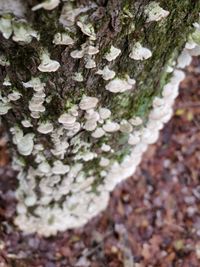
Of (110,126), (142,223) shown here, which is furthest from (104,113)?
(142,223)

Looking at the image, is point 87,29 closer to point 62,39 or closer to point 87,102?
point 62,39

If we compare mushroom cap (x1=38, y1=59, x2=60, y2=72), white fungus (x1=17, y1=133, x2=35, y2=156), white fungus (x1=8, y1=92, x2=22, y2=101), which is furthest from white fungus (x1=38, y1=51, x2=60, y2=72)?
white fungus (x1=17, y1=133, x2=35, y2=156)

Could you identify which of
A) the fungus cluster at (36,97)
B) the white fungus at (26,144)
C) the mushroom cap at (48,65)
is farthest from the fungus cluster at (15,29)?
the white fungus at (26,144)

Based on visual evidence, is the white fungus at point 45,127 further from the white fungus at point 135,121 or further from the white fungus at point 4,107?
the white fungus at point 135,121

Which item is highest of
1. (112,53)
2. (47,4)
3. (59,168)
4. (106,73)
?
(47,4)

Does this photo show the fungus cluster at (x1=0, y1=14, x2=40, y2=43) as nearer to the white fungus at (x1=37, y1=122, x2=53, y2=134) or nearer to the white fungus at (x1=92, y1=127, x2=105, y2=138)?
the white fungus at (x1=37, y1=122, x2=53, y2=134)

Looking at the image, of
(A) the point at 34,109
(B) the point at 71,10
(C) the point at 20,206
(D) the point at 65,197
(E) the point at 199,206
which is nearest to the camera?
(B) the point at 71,10

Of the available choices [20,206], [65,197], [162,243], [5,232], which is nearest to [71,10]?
[65,197]

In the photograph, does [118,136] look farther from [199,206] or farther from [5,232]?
[199,206]

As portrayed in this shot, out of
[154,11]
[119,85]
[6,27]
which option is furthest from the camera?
[119,85]
